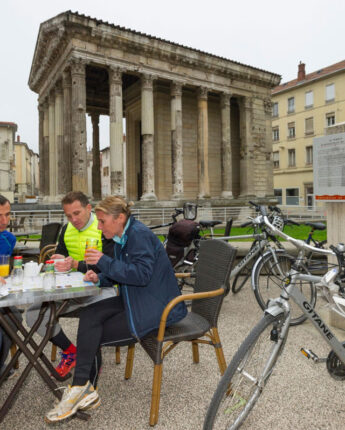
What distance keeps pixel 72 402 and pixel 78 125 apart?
14685 millimetres

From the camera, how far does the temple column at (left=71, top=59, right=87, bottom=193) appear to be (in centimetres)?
1518

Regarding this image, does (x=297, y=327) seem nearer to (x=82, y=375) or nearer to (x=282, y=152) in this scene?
(x=82, y=375)

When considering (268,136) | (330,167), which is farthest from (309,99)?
(330,167)

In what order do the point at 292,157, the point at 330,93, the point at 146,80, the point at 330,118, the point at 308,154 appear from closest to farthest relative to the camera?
the point at 146,80, the point at 330,93, the point at 330,118, the point at 308,154, the point at 292,157

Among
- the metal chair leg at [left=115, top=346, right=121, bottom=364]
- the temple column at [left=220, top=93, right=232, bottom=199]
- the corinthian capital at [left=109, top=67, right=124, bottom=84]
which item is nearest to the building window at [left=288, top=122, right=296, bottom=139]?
the temple column at [left=220, top=93, right=232, bottom=199]

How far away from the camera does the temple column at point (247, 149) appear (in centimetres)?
2102

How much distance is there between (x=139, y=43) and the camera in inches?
635

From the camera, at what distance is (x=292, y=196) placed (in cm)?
3509

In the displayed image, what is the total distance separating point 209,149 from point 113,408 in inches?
799

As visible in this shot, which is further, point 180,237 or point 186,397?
point 180,237

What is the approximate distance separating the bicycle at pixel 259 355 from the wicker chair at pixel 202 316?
44 centimetres

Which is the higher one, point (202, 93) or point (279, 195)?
point (202, 93)

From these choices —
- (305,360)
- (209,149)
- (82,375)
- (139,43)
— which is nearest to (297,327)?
(305,360)

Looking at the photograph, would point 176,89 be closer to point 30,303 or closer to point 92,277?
point 92,277
